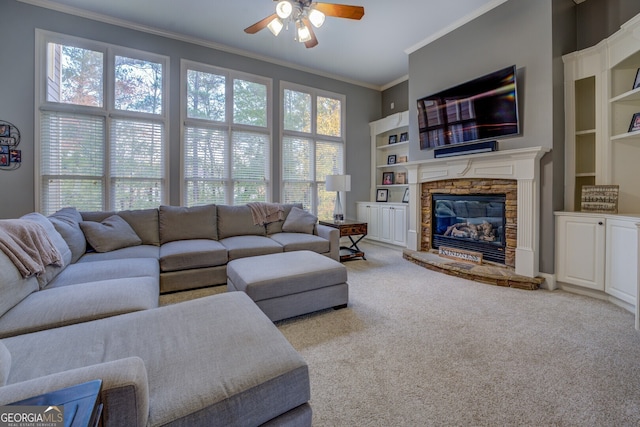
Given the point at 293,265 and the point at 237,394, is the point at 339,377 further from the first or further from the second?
the point at 293,265

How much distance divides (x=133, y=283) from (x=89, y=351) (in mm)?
880

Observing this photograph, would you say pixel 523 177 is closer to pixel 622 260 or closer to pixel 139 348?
pixel 622 260

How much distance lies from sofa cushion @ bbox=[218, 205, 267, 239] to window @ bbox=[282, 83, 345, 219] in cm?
114

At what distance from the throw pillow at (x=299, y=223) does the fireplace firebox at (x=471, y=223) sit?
194 centimetres

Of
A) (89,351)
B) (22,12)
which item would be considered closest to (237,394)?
(89,351)

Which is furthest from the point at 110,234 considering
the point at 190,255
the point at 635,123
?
the point at 635,123

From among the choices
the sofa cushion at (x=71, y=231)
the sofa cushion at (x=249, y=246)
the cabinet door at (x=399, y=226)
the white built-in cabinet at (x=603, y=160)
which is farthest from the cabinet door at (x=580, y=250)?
the sofa cushion at (x=71, y=231)

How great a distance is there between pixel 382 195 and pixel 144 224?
4.22 m

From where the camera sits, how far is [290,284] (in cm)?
219

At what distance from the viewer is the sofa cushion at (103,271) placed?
1979 mm

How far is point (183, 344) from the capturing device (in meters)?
1.13

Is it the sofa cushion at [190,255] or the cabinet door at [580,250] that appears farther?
the sofa cushion at [190,255]

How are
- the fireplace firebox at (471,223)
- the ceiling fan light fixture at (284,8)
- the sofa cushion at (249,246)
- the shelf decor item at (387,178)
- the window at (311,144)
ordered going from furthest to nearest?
the shelf decor item at (387,178)
the window at (311,144)
the fireplace firebox at (471,223)
the sofa cushion at (249,246)
the ceiling fan light fixture at (284,8)

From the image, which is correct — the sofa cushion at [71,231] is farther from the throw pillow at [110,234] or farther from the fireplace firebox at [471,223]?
the fireplace firebox at [471,223]
